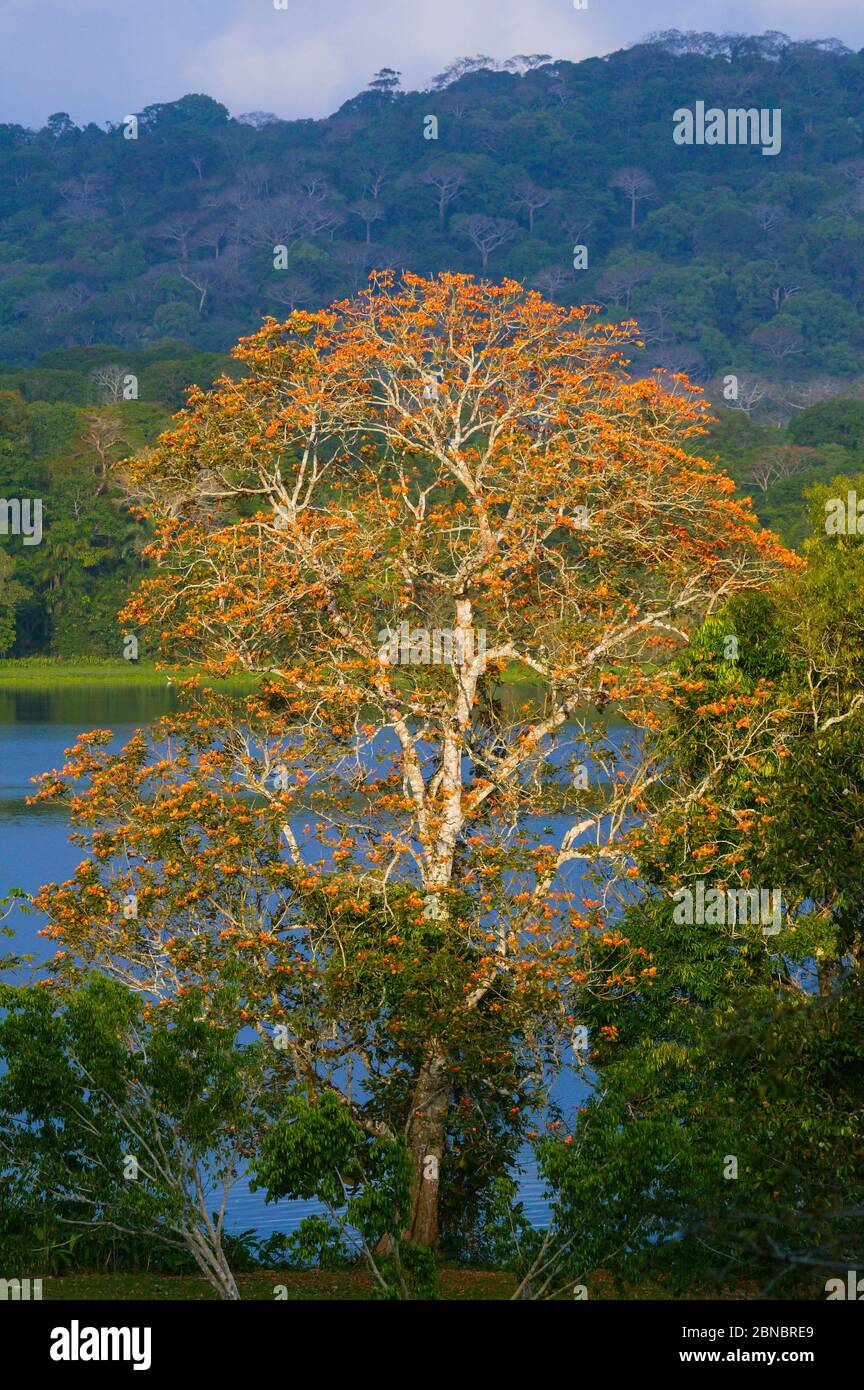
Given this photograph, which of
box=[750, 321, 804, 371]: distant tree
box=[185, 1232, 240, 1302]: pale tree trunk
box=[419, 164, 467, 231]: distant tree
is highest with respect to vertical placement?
box=[419, 164, 467, 231]: distant tree

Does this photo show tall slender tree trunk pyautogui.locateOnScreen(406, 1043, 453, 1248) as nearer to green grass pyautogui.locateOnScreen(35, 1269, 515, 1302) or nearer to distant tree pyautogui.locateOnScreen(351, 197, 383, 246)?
green grass pyautogui.locateOnScreen(35, 1269, 515, 1302)

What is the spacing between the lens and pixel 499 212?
137 metres

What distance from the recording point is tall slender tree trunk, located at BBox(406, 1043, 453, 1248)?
12.7 m

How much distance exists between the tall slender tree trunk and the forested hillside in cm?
7196

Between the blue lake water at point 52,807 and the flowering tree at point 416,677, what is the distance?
2.24 metres

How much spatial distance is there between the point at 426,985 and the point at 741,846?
2322 millimetres

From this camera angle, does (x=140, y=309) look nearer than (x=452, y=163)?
Yes

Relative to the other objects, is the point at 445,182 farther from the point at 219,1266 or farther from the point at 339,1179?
the point at 339,1179

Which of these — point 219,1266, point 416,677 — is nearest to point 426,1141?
point 219,1266

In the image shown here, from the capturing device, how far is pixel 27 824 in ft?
89.2

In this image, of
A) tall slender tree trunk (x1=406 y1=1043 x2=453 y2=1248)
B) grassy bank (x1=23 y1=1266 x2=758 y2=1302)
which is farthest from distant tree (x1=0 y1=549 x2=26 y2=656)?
tall slender tree trunk (x1=406 y1=1043 x2=453 y2=1248)

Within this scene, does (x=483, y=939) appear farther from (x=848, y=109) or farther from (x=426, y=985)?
(x=848, y=109)

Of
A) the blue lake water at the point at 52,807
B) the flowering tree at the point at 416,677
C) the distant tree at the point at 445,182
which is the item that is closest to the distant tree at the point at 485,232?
the distant tree at the point at 445,182
